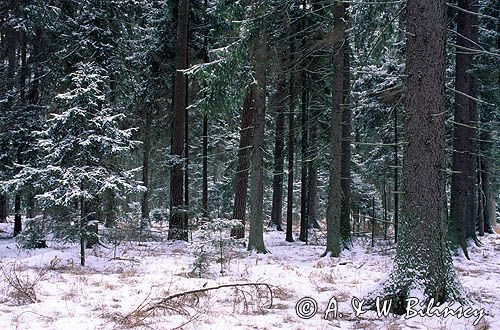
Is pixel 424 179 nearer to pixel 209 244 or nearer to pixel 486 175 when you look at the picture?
pixel 209 244

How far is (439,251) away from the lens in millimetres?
5703

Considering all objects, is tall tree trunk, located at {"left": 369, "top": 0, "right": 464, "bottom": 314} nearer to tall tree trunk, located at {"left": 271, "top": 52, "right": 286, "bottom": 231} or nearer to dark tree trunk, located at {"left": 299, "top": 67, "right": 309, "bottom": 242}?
dark tree trunk, located at {"left": 299, "top": 67, "right": 309, "bottom": 242}

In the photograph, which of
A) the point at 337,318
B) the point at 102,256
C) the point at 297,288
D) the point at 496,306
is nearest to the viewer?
the point at 337,318

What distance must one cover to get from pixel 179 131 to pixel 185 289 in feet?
30.0

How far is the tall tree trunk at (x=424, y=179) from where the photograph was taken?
5.65 metres

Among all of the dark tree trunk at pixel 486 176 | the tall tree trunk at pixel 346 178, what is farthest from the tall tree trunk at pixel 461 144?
the dark tree trunk at pixel 486 176

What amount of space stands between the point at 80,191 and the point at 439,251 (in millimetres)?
7020

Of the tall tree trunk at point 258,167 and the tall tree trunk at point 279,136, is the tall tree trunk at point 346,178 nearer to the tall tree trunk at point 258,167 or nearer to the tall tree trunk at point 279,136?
the tall tree trunk at point 279,136

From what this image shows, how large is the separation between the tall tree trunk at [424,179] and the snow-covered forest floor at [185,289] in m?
0.48

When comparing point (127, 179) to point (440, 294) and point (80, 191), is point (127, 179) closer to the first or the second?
point (80, 191)

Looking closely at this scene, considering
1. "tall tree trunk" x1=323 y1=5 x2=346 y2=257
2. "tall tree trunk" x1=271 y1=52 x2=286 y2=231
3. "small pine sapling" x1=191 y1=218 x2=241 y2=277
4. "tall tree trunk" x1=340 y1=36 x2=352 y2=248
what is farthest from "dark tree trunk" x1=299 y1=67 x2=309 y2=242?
"small pine sapling" x1=191 y1=218 x2=241 y2=277

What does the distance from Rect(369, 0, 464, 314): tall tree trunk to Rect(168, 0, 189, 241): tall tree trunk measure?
997cm

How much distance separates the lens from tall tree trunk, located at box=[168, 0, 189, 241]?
1482 centimetres

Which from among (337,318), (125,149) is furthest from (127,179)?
(337,318)
